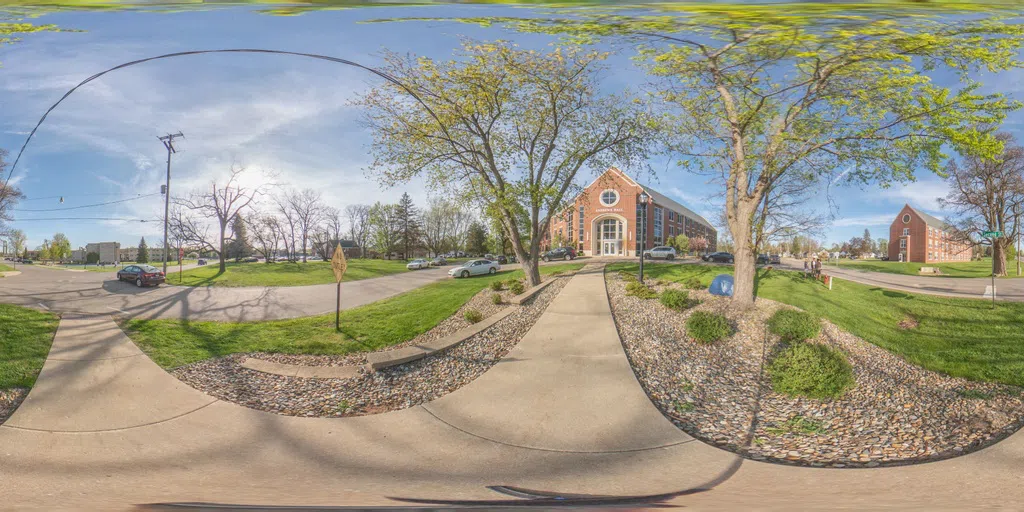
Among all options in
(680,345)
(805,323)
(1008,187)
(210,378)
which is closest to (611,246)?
→ (680,345)

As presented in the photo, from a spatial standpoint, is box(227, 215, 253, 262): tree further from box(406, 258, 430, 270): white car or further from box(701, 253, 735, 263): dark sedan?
box(701, 253, 735, 263): dark sedan

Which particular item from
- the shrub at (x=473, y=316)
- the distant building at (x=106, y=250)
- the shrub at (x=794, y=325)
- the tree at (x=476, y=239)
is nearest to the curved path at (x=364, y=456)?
the distant building at (x=106, y=250)

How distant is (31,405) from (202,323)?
971mm

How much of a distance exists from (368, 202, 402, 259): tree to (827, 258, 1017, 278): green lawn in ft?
11.0

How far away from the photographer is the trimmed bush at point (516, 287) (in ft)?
Answer: 9.35

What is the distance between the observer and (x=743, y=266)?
2.36 meters

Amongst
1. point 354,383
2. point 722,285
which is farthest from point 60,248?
point 722,285

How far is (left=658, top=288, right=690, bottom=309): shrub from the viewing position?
8.67 feet

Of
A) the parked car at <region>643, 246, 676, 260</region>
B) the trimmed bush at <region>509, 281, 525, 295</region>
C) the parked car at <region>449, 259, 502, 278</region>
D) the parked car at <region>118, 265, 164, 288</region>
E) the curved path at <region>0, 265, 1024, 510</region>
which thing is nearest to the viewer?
the curved path at <region>0, 265, 1024, 510</region>

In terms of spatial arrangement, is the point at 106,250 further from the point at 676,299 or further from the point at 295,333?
the point at 676,299

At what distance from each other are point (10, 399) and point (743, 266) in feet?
16.2

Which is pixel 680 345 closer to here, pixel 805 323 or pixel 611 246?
pixel 805 323

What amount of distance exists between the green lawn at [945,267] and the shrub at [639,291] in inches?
51.4

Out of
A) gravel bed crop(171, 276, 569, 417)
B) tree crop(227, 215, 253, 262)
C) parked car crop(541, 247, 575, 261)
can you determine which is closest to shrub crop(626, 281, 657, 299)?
parked car crop(541, 247, 575, 261)
